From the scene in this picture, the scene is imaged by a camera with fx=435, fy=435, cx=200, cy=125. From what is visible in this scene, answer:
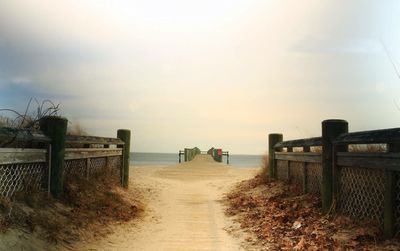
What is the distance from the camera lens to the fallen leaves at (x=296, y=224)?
631cm

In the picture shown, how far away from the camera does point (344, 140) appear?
7.80 m

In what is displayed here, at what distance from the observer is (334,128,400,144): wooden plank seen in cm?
609

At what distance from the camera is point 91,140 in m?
10.8

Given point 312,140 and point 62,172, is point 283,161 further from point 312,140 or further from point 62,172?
point 62,172

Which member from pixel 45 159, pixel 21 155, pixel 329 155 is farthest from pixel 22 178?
pixel 329 155

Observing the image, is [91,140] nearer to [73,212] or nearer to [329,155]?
[73,212]

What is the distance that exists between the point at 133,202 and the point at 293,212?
15.4ft

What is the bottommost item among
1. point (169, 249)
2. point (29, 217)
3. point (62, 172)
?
point (169, 249)

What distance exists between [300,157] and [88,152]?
5.26 meters

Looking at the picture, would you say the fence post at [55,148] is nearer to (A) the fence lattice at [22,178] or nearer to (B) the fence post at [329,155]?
Result: (A) the fence lattice at [22,178]

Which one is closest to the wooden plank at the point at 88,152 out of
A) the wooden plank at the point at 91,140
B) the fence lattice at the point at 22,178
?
the wooden plank at the point at 91,140

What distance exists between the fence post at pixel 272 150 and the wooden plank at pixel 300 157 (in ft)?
1.42

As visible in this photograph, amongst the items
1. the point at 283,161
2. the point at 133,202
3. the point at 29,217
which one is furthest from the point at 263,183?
the point at 29,217

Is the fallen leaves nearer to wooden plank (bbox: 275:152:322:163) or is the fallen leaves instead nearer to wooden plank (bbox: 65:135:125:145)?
wooden plank (bbox: 275:152:322:163)
